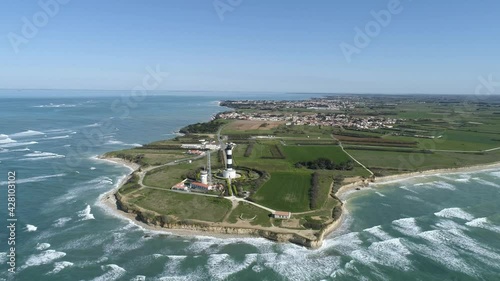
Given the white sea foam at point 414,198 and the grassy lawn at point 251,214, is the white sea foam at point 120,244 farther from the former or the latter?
the white sea foam at point 414,198

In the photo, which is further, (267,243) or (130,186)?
(130,186)

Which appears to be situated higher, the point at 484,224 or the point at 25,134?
the point at 484,224

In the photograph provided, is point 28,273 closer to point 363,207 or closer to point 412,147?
point 363,207

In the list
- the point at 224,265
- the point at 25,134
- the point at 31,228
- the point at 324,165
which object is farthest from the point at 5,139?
the point at 224,265

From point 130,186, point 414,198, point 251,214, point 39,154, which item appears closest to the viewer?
point 251,214

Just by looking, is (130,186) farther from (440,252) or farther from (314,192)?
(440,252)

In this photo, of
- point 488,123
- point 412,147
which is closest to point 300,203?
point 412,147
